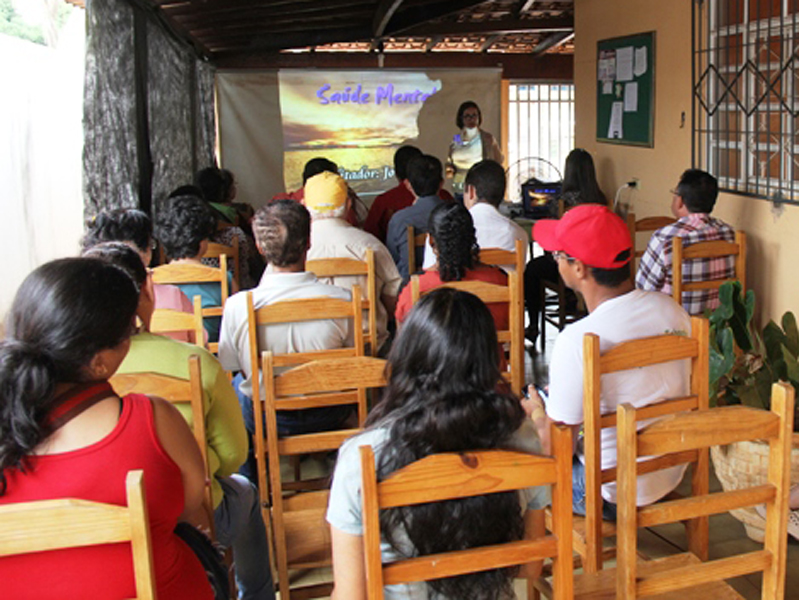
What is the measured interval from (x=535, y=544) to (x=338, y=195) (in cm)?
281

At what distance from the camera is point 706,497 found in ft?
4.84

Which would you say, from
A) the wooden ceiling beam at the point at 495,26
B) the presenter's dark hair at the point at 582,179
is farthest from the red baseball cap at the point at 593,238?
the wooden ceiling beam at the point at 495,26

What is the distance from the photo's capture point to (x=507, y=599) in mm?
1479

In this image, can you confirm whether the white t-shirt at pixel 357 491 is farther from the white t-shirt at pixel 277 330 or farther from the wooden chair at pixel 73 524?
the white t-shirt at pixel 277 330

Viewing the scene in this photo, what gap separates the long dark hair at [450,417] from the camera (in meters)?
1.37

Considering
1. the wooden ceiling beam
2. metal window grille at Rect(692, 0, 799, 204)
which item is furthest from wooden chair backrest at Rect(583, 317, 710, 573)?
the wooden ceiling beam

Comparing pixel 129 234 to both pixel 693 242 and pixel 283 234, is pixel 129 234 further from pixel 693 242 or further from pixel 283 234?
pixel 693 242

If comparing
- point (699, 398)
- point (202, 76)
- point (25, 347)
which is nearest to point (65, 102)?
point (25, 347)

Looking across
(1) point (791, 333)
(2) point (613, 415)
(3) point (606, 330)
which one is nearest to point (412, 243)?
(1) point (791, 333)

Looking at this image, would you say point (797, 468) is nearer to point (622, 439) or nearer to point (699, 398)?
point (699, 398)

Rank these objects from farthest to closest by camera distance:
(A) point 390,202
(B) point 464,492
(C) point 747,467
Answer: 1. (A) point 390,202
2. (C) point 747,467
3. (B) point 464,492

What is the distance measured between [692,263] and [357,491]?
8.82 feet

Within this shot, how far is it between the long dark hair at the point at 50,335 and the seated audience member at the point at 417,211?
119 inches

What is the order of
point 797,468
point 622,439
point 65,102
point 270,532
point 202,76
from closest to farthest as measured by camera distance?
point 622,439 < point 797,468 < point 270,532 < point 65,102 < point 202,76
